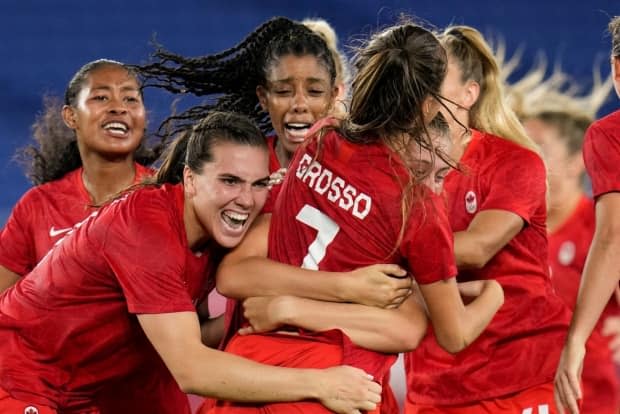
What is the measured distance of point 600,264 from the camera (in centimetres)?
377

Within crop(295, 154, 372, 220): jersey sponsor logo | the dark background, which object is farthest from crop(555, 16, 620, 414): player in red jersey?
the dark background

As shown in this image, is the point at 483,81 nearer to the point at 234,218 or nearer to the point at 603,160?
the point at 603,160

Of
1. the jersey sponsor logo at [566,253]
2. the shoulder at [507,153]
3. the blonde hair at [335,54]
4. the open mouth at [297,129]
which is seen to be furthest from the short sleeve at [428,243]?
the jersey sponsor logo at [566,253]

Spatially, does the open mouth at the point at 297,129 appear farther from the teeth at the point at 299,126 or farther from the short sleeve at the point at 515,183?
the short sleeve at the point at 515,183

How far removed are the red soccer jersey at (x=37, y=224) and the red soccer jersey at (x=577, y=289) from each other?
103 inches

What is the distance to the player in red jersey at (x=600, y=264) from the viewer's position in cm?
375

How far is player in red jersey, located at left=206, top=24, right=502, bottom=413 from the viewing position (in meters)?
3.27

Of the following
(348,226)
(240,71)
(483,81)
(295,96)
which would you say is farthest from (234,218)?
(483,81)

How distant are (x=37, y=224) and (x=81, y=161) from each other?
21.5 inches

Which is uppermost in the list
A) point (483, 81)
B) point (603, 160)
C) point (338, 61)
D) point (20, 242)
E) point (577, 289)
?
point (338, 61)

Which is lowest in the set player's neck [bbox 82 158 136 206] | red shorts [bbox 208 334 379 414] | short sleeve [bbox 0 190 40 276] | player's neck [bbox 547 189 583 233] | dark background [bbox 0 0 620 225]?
red shorts [bbox 208 334 379 414]

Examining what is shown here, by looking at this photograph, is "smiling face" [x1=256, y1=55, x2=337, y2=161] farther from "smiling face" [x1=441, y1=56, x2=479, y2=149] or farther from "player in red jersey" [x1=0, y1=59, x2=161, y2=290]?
"player in red jersey" [x1=0, y1=59, x2=161, y2=290]

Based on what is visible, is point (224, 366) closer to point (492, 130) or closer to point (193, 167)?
point (193, 167)

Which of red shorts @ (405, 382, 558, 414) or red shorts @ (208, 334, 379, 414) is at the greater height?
red shorts @ (405, 382, 558, 414)
